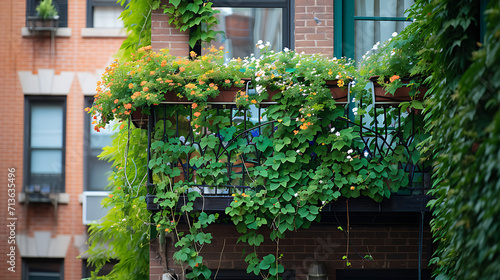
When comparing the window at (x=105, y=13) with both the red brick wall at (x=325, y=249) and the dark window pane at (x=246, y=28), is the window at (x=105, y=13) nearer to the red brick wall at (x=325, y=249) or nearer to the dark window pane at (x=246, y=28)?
the dark window pane at (x=246, y=28)

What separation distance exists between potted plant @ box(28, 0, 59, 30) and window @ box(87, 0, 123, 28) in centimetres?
77

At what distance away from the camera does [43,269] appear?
11.0 metres

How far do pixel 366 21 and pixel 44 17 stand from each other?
7333mm

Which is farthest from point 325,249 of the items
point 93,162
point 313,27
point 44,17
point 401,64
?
point 44,17

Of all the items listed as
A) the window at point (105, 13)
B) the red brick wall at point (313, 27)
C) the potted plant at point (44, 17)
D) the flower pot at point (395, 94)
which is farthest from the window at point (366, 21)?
the potted plant at point (44, 17)

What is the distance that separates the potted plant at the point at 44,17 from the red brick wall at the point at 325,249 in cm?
709

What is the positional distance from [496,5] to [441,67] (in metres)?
1.53

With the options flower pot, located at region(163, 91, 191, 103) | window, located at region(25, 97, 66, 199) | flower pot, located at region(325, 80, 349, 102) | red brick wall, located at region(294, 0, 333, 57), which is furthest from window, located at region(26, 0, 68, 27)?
flower pot, located at region(325, 80, 349, 102)

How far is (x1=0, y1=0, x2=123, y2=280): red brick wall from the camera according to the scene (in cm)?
1098

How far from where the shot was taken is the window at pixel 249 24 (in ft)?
22.0

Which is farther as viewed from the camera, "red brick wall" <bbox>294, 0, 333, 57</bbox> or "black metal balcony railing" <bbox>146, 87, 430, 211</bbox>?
"red brick wall" <bbox>294, 0, 333, 57</bbox>

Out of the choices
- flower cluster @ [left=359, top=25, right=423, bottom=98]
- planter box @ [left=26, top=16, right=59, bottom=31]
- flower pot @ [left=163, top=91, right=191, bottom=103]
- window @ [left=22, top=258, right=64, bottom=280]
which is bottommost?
window @ [left=22, top=258, right=64, bottom=280]

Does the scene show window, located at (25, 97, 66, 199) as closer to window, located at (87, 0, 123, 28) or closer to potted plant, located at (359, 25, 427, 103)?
window, located at (87, 0, 123, 28)

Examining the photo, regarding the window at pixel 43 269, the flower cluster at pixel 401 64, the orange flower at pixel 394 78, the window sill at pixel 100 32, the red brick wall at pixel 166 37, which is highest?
the window sill at pixel 100 32
